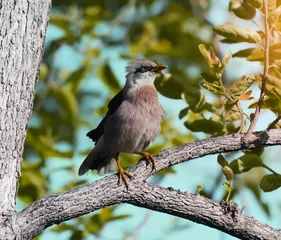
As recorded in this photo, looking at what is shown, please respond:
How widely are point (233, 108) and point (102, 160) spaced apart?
211cm

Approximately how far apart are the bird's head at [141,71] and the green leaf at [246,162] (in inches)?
91.2

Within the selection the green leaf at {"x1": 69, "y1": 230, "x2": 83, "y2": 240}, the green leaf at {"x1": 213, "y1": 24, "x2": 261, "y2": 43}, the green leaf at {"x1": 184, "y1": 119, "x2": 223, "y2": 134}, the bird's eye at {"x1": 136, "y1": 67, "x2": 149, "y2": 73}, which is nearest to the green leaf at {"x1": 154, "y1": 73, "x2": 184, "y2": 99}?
the green leaf at {"x1": 184, "y1": 119, "x2": 223, "y2": 134}

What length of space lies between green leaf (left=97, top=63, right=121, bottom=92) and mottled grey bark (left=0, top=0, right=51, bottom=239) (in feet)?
10.9

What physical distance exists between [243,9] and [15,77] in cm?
164

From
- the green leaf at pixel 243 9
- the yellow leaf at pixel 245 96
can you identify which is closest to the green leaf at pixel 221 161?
the yellow leaf at pixel 245 96

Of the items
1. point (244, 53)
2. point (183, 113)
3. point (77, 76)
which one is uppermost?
point (77, 76)

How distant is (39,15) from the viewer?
3.95 metres

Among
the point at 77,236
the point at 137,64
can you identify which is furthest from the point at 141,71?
the point at 77,236

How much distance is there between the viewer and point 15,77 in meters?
3.81

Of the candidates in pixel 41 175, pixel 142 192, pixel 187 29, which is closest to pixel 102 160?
pixel 41 175

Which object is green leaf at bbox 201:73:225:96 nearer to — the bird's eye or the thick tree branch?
the thick tree branch

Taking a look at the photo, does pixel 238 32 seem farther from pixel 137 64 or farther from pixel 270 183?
pixel 137 64

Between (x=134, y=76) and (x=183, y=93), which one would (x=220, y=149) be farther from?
(x=134, y=76)

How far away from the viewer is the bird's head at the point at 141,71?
6.68m
